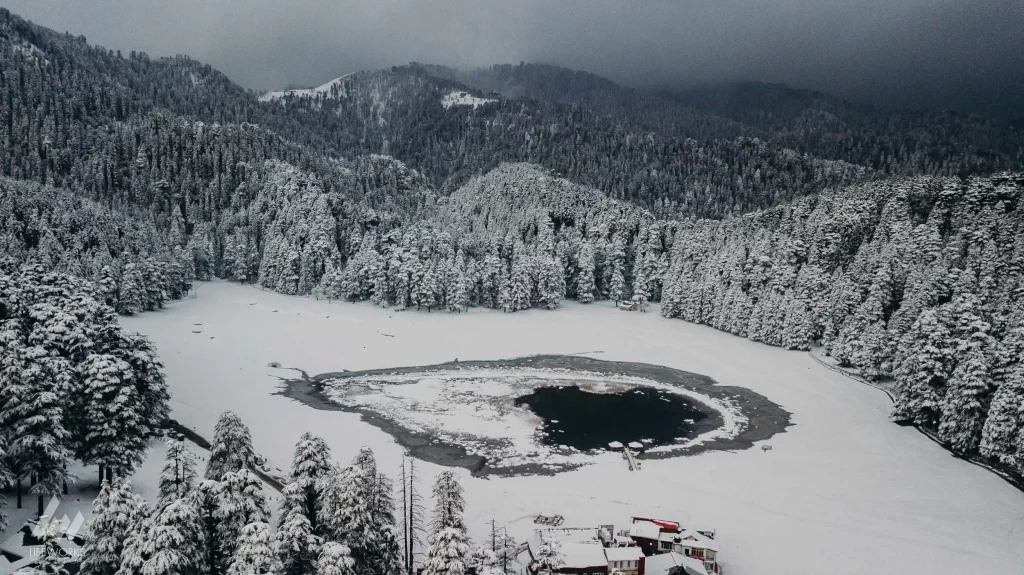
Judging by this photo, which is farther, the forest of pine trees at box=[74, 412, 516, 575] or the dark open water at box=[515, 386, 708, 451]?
the dark open water at box=[515, 386, 708, 451]

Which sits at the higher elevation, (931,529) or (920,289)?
(920,289)

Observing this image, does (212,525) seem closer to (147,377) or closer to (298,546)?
(298,546)

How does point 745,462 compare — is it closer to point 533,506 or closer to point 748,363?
point 533,506

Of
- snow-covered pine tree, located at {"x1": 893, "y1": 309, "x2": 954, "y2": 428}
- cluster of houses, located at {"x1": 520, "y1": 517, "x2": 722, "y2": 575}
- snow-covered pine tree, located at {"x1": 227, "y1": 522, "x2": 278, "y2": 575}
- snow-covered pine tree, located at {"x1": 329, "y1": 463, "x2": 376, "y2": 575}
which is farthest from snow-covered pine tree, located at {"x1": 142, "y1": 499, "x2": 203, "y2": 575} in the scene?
snow-covered pine tree, located at {"x1": 893, "y1": 309, "x2": 954, "y2": 428}

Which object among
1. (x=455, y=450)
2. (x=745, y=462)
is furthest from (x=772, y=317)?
(x=455, y=450)

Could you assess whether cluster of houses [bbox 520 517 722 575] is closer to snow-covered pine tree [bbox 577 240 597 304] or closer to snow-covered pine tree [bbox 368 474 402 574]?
snow-covered pine tree [bbox 368 474 402 574]

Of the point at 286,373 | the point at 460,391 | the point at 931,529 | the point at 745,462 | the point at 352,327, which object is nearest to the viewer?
the point at 931,529

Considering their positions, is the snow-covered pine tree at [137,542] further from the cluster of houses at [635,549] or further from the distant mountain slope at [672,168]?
the distant mountain slope at [672,168]
